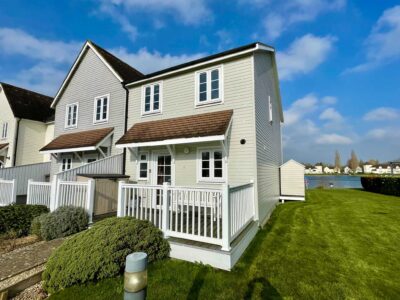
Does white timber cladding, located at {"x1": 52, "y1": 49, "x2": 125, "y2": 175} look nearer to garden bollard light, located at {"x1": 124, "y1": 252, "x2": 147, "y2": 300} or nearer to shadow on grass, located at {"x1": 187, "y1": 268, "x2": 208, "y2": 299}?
shadow on grass, located at {"x1": 187, "y1": 268, "x2": 208, "y2": 299}

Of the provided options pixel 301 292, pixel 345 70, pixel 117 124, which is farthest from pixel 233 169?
pixel 345 70

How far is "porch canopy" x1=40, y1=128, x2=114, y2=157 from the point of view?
11359 mm

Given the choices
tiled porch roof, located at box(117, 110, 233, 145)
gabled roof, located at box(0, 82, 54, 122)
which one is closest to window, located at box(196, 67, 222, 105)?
tiled porch roof, located at box(117, 110, 233, 145)

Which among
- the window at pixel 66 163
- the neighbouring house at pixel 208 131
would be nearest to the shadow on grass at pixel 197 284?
the neighbouring house at pixel 208 131

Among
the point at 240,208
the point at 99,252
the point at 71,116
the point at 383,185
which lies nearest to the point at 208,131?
the point at 240,208

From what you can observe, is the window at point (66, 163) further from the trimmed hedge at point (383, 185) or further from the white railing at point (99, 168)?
the trimmed hedge at point (383, 185)

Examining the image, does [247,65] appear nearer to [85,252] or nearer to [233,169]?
[233,169]

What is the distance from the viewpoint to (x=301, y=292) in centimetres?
390

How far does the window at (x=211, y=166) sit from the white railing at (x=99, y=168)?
5.03 metres

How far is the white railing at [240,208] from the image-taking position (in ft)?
17.2

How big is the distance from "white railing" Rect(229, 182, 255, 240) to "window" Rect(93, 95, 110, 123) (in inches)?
401

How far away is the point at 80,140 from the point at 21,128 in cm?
1071

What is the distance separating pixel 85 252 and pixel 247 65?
8.29 metres

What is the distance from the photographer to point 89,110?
45.2 ft
